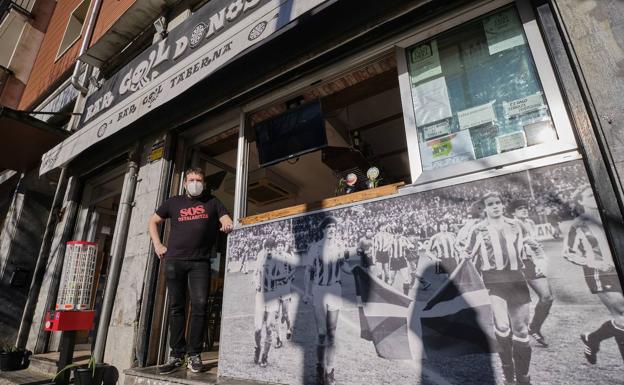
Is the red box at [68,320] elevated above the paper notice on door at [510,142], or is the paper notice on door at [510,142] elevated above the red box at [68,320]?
the paper notice on door at [510,142]

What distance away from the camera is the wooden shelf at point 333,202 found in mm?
2541

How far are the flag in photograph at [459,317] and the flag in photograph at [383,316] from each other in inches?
5.8

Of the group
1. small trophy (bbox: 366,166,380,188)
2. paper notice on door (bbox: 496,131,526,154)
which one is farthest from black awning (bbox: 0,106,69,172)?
paper notice on door (bbox: 496,131,526,154)

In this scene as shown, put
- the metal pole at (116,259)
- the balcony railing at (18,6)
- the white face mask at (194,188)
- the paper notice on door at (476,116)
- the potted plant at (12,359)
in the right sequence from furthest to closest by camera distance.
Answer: the balcony railing at (18,6) < the potted plant at (12,359) < the metal pole at (116,259) < the white face mask at (194,188) < the paper notice on door at (476,116)

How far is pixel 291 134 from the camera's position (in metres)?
3.59

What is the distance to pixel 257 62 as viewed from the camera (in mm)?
3434

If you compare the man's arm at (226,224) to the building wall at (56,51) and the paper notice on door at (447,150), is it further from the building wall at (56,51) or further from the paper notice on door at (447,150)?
the building wall at (56,51)

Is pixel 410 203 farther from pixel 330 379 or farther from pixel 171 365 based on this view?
pixel 171 365

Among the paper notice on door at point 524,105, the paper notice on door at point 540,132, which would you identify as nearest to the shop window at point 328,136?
the paper notice on door at point 524,105

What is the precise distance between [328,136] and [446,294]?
11.6 feet

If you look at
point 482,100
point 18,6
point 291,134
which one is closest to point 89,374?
point 291,134

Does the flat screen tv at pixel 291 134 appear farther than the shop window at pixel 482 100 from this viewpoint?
Yes

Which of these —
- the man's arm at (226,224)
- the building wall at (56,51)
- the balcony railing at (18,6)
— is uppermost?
the balcony railing at (18,6)

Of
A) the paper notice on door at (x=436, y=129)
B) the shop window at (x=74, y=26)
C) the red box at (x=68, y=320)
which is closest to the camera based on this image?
the paper notice on door at (x=436, y=129)
